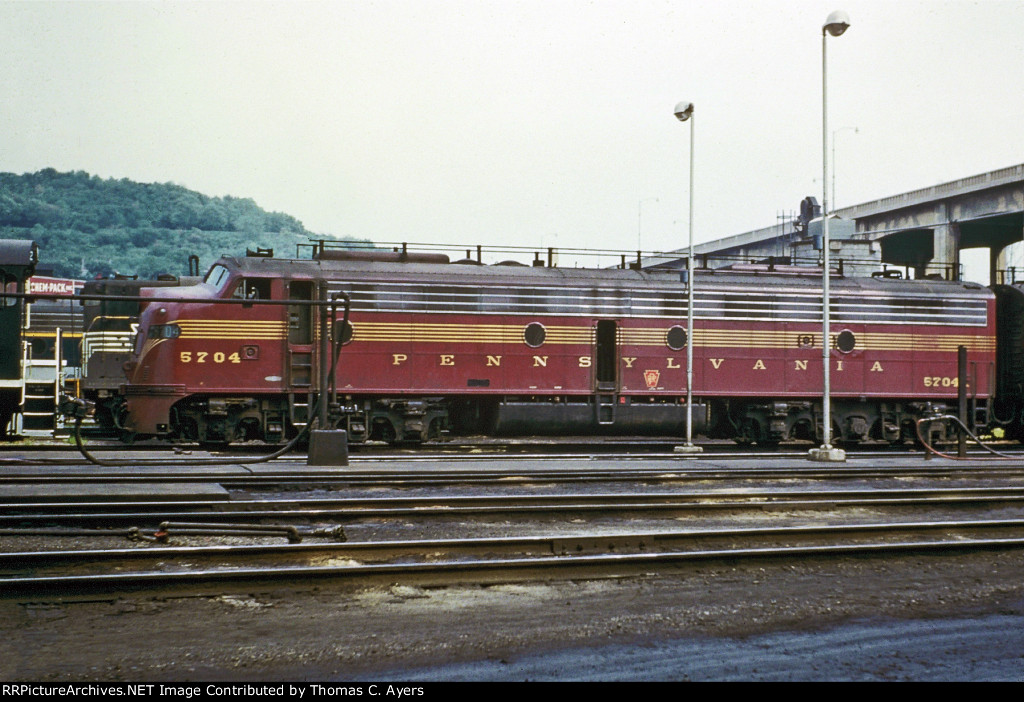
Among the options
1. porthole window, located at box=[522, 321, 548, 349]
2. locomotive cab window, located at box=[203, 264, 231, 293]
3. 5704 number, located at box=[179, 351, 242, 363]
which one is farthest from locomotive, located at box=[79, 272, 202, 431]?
porthole window, located at box=[522, 321, 548, 349]

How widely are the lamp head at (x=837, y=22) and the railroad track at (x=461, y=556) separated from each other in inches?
468

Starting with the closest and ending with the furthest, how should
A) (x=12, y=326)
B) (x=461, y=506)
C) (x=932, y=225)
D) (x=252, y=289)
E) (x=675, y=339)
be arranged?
(x=461, y=506)
(x=252, y=289)
(x=12, y=326)
(x=675, y=339)
(x=932, y=225)

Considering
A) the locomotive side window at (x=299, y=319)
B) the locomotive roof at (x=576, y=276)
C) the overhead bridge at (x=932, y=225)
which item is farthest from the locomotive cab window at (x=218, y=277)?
the overhead bridge at (x=932, y=225)

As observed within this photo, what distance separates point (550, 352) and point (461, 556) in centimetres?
1294

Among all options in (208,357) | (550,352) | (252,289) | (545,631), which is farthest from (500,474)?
(545,631)

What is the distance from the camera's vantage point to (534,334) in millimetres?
22172

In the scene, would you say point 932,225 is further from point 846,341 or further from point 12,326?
point 12,326

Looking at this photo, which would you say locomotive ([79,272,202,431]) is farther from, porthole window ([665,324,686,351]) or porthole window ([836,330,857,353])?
porthole window ([836,330,857,353])

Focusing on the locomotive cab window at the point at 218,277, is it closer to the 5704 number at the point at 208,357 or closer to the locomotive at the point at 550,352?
the locomotive at the point at 550,352

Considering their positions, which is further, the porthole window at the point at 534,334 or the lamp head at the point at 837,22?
the porthole window at the point at 534,334

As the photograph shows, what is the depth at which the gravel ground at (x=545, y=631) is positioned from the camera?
6000 mm

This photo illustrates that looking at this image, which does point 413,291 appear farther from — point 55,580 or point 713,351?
point 55,580

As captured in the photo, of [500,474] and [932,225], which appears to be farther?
[932,225]

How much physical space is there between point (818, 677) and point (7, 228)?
415ft
